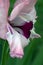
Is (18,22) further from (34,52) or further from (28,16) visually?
(34,52)

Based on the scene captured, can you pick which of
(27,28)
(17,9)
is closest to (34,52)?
(27,28)

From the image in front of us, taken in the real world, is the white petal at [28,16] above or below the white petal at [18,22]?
above

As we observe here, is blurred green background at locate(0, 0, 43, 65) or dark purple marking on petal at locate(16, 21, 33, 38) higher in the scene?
dark purple marking on petal at locate(16, 21, 33, 38)

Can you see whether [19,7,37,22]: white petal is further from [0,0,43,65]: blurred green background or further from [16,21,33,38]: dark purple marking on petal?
[0,0,43,65]: blurred green background

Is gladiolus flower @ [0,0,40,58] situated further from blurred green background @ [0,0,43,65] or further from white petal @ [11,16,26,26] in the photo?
blurred green background @ [0,0,43,65]

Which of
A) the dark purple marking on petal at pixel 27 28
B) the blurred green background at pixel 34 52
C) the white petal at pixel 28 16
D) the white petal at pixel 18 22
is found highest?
the white petal at pixel 28 16

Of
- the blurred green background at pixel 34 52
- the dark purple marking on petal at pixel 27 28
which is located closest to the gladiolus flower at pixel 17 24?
the dark purple marking on petal at pixel 27 28

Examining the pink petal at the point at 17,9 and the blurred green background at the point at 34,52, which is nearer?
the pink petal at the point at 17,9

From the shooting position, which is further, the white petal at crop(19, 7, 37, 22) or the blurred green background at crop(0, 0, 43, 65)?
the blurred green background at crop(0, 0, 43, 65)

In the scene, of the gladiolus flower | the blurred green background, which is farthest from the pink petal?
the blurred green background

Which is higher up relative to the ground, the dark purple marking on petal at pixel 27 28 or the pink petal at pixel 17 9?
the pink petal at pixel 17 9

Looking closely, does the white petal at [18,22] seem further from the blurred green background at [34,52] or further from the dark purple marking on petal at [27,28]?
the blurred green background at [34,52]

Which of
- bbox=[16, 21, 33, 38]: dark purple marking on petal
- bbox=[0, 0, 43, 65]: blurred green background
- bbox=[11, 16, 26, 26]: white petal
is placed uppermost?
bbox=[11, 16, 26, 26]: white petal

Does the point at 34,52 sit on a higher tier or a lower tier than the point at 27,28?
lower
